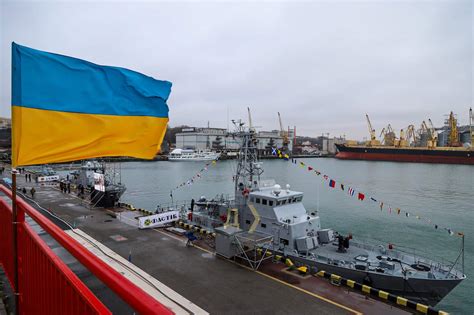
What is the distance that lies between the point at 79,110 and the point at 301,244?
54.8ft

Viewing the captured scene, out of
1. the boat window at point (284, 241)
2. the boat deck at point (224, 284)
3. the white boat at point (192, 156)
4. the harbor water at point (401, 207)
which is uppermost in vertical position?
the white boat at point (192, 156)

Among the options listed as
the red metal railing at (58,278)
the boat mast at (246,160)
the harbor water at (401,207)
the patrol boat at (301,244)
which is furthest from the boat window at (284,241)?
the red metal railing at (58,278)

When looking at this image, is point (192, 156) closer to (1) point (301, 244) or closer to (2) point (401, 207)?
(2) point (401, 207)

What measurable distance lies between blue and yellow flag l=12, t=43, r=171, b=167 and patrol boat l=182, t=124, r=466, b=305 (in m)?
11.2

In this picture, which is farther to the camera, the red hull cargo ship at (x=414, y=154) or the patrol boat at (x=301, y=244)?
the red hull cargo ship at (x=414, y=154)

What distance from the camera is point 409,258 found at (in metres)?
19.1

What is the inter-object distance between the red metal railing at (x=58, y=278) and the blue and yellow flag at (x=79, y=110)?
106cm

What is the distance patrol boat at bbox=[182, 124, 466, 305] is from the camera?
641 inches

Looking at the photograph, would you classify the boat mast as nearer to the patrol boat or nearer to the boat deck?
the patrol boat

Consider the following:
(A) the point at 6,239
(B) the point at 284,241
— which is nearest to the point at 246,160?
(B) the point at 284,241

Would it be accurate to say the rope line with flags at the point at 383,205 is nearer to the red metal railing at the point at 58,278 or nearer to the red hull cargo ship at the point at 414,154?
the red metal railing at the point at 58,278

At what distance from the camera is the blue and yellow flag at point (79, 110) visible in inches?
173

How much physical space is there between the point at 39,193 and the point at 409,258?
4076 centimetres

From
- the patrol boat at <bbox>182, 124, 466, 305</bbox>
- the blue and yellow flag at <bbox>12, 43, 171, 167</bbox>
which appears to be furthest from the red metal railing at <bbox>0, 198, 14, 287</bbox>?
the patrol boat at <bbox>182, 124, 466, 305</bbox>
